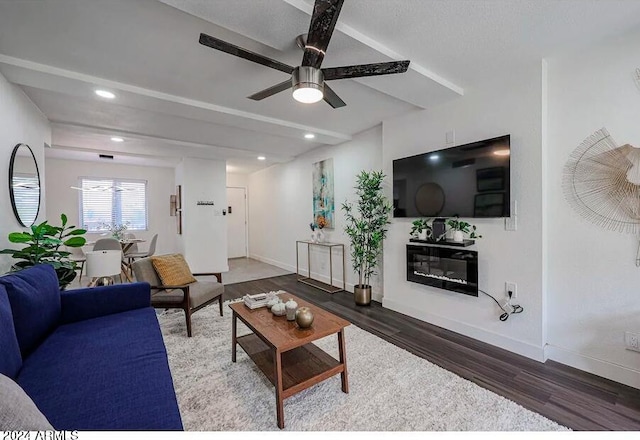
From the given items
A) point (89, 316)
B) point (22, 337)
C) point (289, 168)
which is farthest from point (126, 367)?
point (289, 168)

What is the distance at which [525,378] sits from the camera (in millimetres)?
2055

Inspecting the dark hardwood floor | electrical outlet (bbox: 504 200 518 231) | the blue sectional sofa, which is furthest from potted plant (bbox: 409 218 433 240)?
the blue sectional sofa

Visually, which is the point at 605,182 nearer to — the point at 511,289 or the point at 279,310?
the point at 511,289

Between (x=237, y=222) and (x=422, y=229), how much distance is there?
572cm

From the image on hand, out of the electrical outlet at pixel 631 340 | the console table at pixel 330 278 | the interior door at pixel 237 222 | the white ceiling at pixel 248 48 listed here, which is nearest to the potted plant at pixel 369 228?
the console table at pixel 330 278

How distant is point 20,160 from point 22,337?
189 centimetres

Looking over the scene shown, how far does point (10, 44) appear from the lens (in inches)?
75.3

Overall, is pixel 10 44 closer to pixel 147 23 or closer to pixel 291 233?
pixel 147 23

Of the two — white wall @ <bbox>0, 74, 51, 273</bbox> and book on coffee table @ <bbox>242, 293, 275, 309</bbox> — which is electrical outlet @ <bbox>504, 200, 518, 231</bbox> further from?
white wall @ <bbox>0, 74, 51, 273</bbox>

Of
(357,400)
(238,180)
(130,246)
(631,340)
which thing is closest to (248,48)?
(357,400)

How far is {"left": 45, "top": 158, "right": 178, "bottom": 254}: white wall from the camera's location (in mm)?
5750

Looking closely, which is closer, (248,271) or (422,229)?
(422,229)

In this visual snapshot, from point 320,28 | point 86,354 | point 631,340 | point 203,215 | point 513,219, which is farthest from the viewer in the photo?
point 203,215

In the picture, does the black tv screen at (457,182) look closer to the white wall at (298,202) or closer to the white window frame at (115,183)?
the white wall at (298,202)
